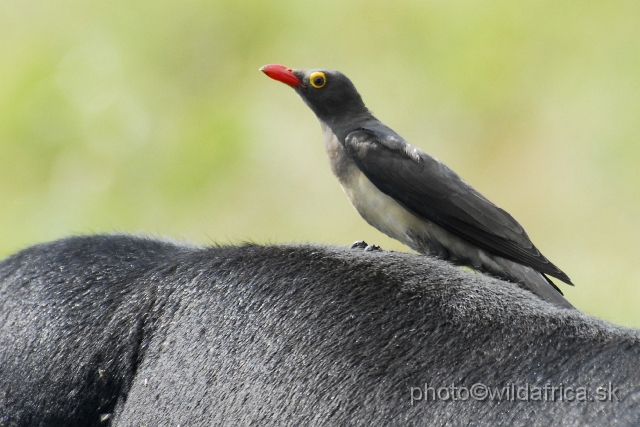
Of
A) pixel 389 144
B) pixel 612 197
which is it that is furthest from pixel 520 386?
pixel 612 197

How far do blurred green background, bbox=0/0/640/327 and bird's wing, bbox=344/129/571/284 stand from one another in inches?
119

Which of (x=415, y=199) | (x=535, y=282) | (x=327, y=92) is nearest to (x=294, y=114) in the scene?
(x=327, y=92)

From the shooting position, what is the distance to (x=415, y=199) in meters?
2.61

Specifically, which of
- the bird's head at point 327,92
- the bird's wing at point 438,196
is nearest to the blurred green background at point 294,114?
the bird's head at point 327,92

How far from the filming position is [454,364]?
64.2 inches

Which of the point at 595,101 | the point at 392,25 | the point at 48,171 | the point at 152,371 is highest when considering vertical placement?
the point at 392,25

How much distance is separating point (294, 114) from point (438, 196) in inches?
153

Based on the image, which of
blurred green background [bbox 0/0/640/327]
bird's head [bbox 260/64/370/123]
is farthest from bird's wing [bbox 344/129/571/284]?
blurred green background [bbox 0/0/640/327]

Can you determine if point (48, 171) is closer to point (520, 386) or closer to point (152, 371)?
point (152, 371)

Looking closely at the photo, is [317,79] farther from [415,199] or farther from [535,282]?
[535,282]

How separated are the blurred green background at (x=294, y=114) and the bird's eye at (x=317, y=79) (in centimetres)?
296

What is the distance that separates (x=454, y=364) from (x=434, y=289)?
230 millimetres

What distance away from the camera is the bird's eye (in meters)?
2.82

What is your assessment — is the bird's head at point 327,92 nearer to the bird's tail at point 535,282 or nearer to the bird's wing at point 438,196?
the bird's wing at point 438,196
